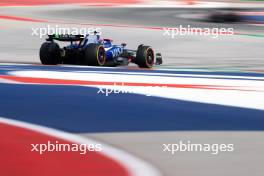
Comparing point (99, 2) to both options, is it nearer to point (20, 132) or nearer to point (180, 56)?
point (180, 56)

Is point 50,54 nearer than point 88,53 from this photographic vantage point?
No

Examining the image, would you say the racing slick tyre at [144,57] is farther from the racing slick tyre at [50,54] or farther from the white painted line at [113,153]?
the white painted line at [113,153]

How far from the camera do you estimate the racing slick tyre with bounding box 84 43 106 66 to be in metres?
13.3

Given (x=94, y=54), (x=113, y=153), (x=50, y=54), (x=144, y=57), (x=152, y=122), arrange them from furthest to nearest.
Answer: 1. (x=144, y=57)
2. (x=50, y=54)
3. (x=94, y=54)
4. (x=152, y=122)
5. (x=113, y=153)

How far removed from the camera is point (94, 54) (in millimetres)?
13344

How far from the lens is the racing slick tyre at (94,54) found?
1334cm

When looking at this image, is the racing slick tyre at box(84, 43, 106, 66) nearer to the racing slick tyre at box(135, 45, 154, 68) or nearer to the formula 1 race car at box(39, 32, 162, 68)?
the formula 1 race car at box(39, 32, 162, 68)

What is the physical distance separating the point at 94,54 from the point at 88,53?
0.34 ft

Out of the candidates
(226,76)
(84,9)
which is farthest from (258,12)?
(226,76)

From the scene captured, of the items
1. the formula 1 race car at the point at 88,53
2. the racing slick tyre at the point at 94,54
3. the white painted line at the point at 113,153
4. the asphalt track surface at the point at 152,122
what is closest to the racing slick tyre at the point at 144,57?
the formula 1 race car at the point at 88,53

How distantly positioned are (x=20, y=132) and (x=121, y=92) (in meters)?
2.98

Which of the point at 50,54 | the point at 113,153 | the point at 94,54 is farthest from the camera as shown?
the point at 50,54

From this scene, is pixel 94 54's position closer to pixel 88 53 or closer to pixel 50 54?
pixel 88 53

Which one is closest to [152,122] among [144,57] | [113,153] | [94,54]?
[113,153]
